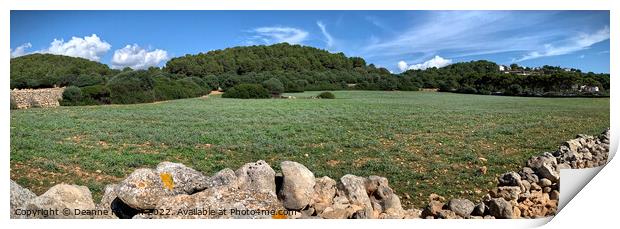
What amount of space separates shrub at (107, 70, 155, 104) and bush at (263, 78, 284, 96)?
1.76 meters

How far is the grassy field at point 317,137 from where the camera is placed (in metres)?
8.14

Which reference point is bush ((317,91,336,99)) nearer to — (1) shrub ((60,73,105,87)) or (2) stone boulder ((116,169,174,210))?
(2) stone boulder ((116,169,174,210))

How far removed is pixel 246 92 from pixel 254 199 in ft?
6.28

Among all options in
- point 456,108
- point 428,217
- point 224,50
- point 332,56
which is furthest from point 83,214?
point 456,108

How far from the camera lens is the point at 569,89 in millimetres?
8930

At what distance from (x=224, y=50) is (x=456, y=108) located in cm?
380

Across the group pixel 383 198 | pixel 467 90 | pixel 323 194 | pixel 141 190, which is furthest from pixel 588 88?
pixel 141 190

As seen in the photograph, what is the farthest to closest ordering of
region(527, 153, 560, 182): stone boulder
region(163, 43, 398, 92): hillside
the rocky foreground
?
region(163, 43, 398, 92): hillside < region(527, 153, 560, 182): stone boulder < the rocky foreground

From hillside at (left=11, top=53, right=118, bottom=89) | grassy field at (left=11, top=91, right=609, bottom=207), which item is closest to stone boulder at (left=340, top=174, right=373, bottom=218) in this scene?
grassy field at (left=11, top=91, right=609, bottom=207)

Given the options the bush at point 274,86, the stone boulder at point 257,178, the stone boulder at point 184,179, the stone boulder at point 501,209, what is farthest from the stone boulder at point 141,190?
the stone boulder at point 501,209

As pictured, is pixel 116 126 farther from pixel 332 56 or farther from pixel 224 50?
pixel 332 56

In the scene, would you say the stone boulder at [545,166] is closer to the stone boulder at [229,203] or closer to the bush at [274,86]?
the stone boulder at [229,203]

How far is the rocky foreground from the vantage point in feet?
24.6

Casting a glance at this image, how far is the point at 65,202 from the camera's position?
25.3 ft
